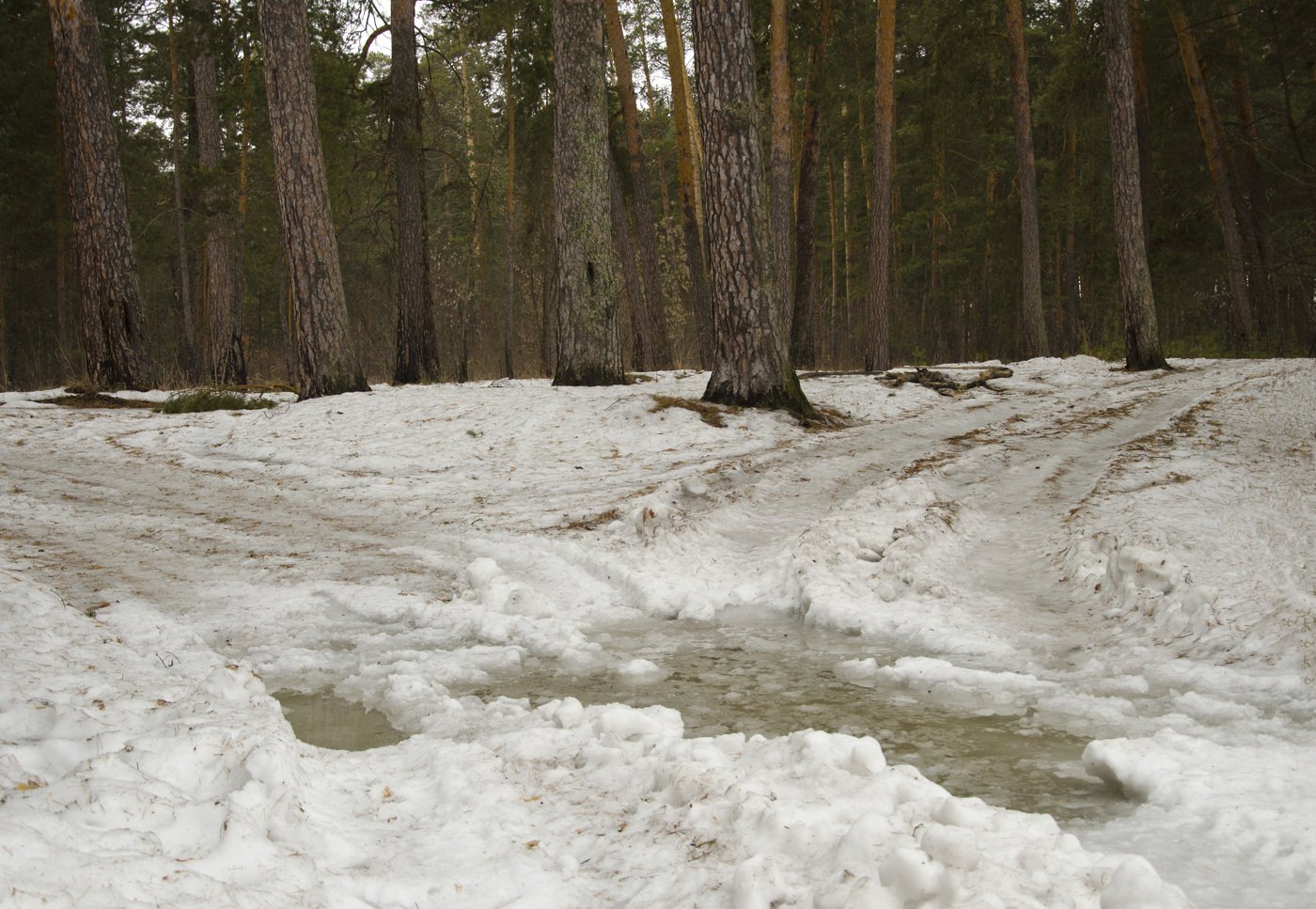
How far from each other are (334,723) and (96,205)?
1109 cm

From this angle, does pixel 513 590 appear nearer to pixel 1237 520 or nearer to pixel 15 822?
pixel 15 822

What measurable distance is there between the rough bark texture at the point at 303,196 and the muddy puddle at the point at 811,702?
745cm

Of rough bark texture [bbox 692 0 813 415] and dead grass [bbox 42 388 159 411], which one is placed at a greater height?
rough bark texture [bbox 692 0 813 415]

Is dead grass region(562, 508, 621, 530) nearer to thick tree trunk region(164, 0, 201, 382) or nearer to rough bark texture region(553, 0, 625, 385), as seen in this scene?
rough bark texture region(553, 0, 625, 385)

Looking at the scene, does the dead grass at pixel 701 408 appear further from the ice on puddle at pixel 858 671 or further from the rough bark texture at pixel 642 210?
the rough bark texture at pixel 642 210

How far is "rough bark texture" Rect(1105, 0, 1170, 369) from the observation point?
13203 mm

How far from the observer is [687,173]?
1599 centimetres

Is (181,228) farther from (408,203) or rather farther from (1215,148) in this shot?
(1215,148)

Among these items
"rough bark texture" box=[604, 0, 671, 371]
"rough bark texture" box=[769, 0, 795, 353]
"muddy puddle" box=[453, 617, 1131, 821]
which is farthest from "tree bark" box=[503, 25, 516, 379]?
"muddy puddle" box=[453, 617, 1131, 821]

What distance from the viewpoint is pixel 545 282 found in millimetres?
25625

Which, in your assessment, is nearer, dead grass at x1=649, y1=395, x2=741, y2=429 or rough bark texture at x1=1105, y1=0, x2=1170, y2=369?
dead grass at x1=649, y1=395, x2=741, y2=429

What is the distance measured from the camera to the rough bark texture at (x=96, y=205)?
10898 mm

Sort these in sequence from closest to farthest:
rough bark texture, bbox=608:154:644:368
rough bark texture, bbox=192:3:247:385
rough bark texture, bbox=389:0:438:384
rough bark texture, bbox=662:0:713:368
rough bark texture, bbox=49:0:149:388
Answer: rough bark texture, bbox=49:0:149:388 < rough bark texture, bbox=389:0:438:384 < rough bark texture, bbox=192:3:247:385 < rough bark texture, bbox=662:0:713:368 < rough bark texture, bbox=608:154:644:368

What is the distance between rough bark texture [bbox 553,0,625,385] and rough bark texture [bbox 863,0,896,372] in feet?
23.0
